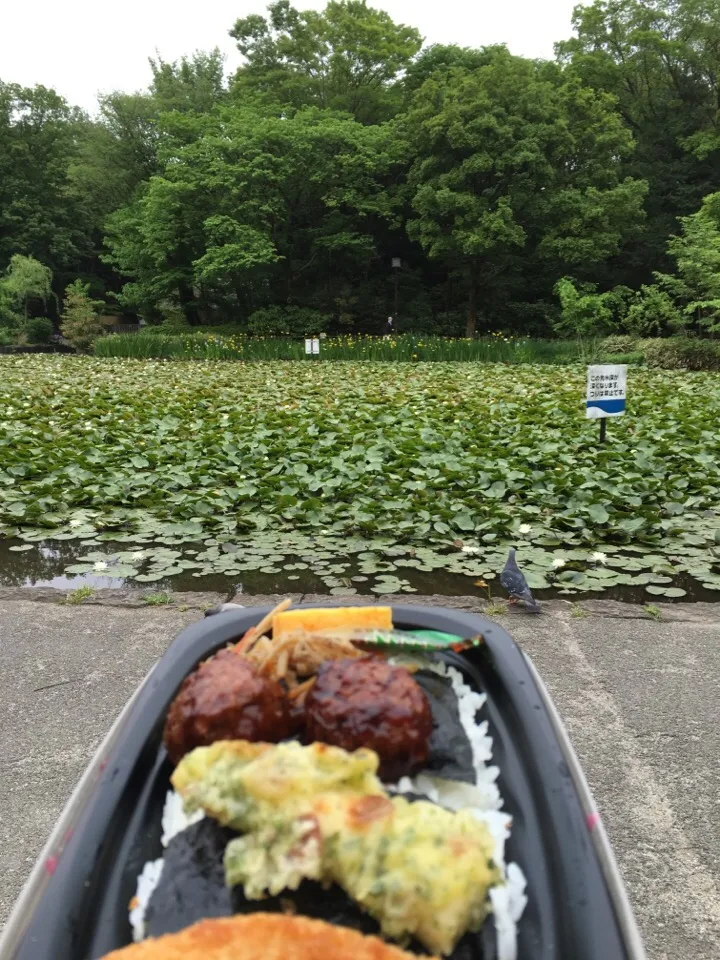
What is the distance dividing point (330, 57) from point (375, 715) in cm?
2973

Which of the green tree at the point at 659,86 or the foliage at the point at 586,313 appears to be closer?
the foliage at the point at 586,313

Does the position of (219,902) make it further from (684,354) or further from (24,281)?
(24,281)

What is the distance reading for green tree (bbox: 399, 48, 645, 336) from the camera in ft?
68.1

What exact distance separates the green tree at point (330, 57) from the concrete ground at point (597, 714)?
27208mm

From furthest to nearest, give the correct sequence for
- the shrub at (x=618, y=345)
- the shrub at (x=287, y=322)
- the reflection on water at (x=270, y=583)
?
the shrub at (x=287, y=322) → the shrub at (x=618, y=345) → the reflection on water at (x=270, y=583)

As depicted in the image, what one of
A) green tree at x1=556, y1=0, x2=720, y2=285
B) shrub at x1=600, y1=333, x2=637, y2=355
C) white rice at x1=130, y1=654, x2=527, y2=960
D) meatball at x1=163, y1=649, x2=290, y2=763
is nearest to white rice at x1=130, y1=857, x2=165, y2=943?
white rice at x1=130, y1=654, x2=527, y2=960

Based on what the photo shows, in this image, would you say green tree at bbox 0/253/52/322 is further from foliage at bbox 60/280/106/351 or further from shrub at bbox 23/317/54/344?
foliage at bbox 60/280/106/351

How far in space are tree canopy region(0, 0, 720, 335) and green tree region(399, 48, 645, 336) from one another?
7 centimetres

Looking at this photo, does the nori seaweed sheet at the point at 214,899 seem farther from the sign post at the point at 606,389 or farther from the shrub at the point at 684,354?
the shrub at the point at 684,354

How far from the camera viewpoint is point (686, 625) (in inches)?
109


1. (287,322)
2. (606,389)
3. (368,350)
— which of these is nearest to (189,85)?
(287,322)

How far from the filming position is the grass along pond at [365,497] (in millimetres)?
3584

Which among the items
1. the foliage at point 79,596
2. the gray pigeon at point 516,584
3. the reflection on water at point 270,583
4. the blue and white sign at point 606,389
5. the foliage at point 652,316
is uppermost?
the foliage at point 652,316

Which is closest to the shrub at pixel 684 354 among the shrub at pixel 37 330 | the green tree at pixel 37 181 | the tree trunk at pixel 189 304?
the tree trunk at pixel 189 304
